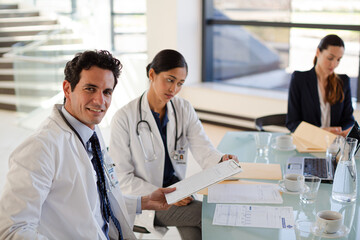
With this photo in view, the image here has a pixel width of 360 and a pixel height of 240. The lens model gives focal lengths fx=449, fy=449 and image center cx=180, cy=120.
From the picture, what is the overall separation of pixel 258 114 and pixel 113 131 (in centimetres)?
306

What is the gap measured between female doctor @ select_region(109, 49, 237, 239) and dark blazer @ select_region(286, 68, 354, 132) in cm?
90

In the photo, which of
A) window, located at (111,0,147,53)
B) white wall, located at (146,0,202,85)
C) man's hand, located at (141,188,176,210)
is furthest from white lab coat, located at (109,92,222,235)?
window, located at (111,0,147,53)

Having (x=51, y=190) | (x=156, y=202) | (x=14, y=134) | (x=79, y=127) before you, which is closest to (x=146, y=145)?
(x=156, y=202)

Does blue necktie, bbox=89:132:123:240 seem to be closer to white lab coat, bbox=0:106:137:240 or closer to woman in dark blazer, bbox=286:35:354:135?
white lab coat, bbox=0:106:137:240

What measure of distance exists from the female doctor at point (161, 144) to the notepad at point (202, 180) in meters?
0.31

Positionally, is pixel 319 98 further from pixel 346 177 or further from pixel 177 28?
pixel 177 28

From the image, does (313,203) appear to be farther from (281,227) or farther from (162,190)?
(162,190)

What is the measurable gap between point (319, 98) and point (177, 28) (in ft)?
8.65

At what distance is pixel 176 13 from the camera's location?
208 inches

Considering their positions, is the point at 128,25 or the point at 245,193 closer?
the point at 245,193

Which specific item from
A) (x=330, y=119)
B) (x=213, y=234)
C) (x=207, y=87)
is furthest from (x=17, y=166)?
(x=207, y=87)

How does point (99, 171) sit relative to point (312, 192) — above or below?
above

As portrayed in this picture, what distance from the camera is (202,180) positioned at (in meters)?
1.79

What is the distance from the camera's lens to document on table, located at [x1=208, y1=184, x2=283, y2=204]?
73.0 inches
